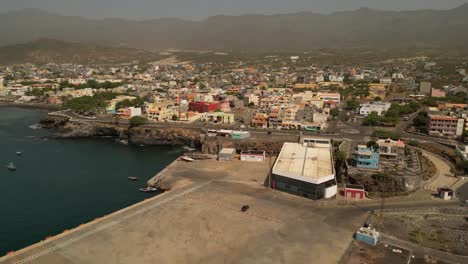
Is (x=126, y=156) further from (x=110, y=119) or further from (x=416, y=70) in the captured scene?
(x=416, y=70)

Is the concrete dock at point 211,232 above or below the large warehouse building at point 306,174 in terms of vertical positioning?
below

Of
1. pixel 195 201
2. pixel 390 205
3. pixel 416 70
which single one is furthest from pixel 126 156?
pixel 416 70

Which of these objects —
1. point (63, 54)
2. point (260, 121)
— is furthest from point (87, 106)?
point (63, 54)

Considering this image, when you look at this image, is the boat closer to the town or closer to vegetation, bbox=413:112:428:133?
the town

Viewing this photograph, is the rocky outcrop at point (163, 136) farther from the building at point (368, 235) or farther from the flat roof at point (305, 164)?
the building at point (368, 235)

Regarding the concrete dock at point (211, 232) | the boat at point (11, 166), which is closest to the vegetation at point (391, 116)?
the concrete dock at point (211, 232)

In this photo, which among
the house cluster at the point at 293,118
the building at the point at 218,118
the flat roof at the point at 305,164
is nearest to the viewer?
the flat roof at the point at 305,164

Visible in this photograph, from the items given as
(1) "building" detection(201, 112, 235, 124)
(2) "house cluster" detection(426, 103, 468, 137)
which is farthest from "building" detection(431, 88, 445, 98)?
(1) "building" detection(201, 112, 235, 124)
